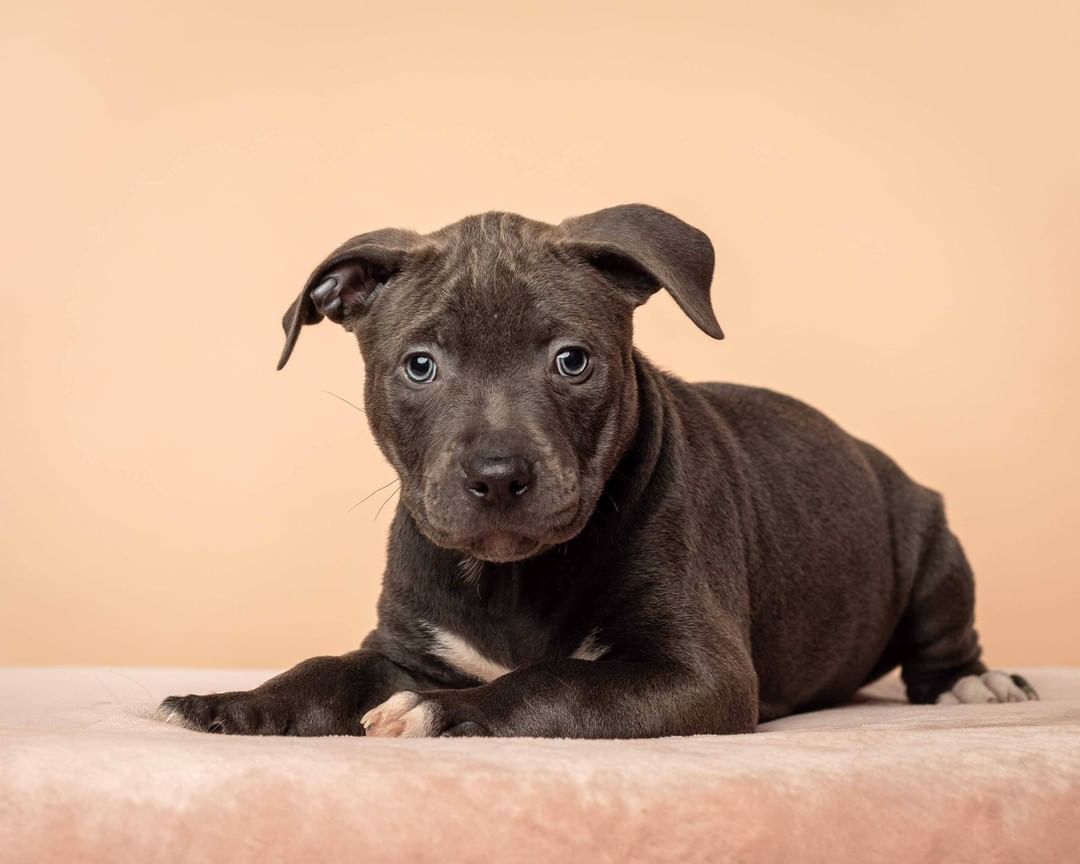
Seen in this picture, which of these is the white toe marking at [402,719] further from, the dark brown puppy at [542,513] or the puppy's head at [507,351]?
the puppy's head at [507,351]

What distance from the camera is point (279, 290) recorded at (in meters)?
7.99

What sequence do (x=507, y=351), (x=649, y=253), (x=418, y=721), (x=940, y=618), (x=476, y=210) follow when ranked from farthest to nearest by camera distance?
(x=476, y=210), (x=940, y=618), (x=649, y=253), (x=507, y=351), (x=418, y=721)

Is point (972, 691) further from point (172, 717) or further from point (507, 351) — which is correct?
point (172, 717)

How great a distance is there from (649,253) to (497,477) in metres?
0.83

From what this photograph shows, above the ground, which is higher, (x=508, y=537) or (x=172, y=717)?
(x=508, y=537)

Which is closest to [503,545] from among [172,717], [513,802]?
[172,717]

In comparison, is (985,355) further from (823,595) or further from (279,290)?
(279,290)

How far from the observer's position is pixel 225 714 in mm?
3668

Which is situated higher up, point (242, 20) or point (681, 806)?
point (242, 20)

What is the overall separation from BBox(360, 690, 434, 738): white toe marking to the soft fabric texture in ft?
1.50

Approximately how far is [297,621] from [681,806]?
5932 millimetres

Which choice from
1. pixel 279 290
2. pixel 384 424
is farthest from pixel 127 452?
pixel 384 424

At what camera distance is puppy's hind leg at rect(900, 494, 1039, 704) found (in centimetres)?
584

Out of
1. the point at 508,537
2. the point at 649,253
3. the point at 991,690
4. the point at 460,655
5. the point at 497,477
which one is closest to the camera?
the point at 497,477
